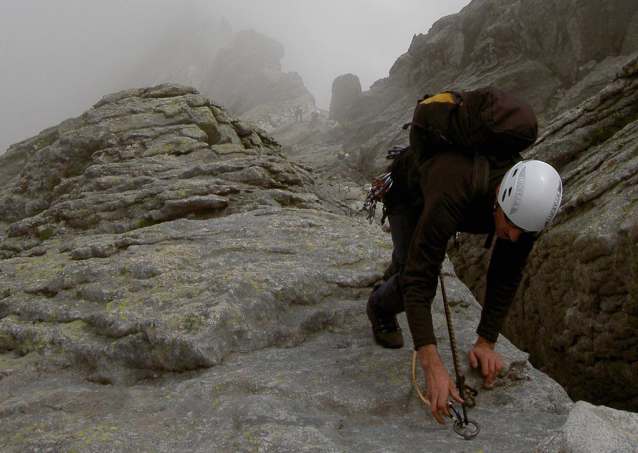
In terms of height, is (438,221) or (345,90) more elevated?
(345,90)

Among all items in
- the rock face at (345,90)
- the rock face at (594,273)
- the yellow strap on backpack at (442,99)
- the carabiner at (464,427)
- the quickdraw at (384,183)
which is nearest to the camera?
the carabiner at (464,427)

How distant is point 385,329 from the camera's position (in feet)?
22.5

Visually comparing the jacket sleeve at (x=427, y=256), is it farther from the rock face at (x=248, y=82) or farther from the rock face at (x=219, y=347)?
the rock face at (x=248, y=82)

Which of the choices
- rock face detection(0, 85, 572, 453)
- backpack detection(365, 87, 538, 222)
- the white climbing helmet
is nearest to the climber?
the white climbing helmet

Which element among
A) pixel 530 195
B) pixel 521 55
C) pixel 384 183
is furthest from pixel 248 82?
pixel 530 195

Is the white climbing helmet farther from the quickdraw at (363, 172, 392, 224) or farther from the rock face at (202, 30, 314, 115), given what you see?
the rock face at (202, 30, 314, 115)

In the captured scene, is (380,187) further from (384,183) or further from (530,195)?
(530,195)

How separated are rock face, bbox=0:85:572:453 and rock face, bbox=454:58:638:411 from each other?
2881 millimetres

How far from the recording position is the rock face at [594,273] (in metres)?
8.92

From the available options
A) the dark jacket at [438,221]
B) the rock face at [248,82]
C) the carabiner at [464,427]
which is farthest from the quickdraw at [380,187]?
the rock face at [248,82]

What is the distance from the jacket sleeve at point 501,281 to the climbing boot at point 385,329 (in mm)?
1305

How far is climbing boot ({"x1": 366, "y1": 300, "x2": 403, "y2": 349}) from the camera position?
6.78m

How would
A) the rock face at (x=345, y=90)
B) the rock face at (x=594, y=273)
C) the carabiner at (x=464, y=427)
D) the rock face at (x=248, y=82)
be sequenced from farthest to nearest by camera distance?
the rock face at (x=248, y=82), the rock face at (x=345, y=90), the rock face at (x=594, y=273), the carabiner at (x=464, y=427)

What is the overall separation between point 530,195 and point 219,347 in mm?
4810
